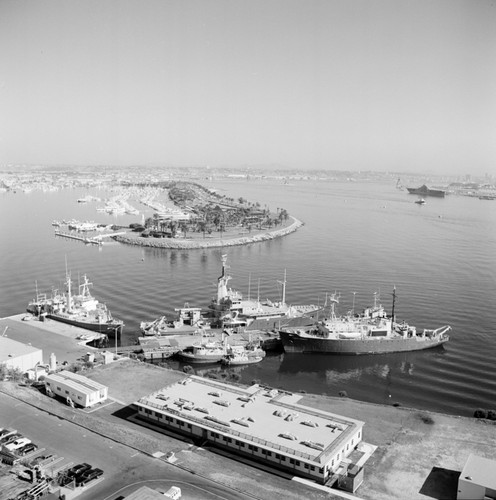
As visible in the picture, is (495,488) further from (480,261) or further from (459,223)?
(459,223)

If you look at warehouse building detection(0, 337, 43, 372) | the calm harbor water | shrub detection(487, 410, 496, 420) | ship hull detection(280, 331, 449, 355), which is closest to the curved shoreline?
the calm harbor water

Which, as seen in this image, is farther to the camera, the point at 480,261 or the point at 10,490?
the point at 480,261

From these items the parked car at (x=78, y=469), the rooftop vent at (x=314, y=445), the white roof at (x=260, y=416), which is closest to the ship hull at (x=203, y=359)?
the white roof at (x=260, y=416)

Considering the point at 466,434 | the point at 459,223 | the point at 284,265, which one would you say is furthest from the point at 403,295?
the point at 459,223

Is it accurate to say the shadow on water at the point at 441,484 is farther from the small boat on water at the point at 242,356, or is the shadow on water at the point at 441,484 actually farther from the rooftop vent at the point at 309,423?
the small boat on water at the point at 242,356

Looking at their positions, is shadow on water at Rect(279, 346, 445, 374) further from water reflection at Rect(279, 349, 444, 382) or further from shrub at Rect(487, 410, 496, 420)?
shrub at Rect(487, 410, 496, 420)

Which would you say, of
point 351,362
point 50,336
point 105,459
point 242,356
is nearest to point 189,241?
point 50,336
